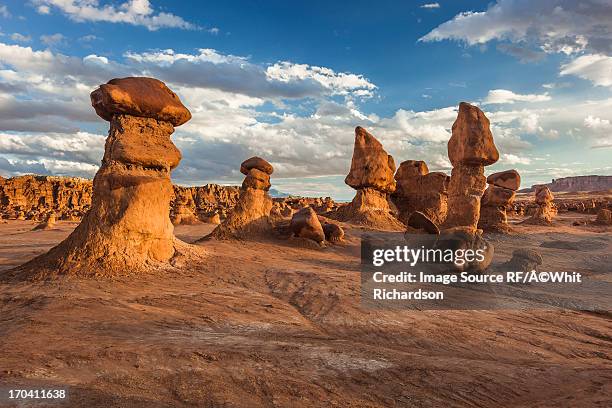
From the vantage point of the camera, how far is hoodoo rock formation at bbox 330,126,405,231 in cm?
1945

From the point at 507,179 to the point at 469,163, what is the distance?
5.05 m

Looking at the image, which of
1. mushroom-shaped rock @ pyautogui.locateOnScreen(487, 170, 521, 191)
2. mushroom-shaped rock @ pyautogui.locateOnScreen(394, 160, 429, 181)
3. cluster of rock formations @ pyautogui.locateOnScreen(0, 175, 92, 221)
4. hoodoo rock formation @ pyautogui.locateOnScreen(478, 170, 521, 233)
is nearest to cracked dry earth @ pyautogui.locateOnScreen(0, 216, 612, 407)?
hoodoo rock formation @ pyautogui.locateOnScreen(478, 170, 521, 233)

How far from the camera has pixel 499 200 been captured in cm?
1994

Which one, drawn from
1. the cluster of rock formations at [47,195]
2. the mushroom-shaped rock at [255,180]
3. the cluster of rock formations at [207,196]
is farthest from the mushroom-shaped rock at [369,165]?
the cluster of rock formations at [207,196]

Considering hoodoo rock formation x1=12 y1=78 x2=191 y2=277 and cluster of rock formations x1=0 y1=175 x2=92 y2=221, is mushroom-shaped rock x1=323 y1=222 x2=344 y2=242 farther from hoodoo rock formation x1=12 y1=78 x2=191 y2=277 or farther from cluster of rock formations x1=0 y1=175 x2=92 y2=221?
cluster of rock formations x1=0 y1=175 x2=92 y2=221

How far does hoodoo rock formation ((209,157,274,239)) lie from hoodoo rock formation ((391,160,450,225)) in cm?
1042

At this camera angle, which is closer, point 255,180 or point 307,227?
point 307,227

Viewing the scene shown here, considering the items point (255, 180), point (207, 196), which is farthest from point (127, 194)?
point (207, 196)

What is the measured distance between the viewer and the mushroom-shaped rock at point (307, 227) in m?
13.4

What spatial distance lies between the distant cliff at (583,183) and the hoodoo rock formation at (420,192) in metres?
127

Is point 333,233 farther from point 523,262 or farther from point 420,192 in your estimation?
point 420,192

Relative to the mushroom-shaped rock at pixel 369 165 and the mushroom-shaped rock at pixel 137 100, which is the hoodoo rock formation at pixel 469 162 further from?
the mushroom-shaped rock at pixel 137 100

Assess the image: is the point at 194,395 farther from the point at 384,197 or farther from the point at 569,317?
the point at 384,197

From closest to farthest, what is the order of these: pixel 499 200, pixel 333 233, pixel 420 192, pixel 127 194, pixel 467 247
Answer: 1. pixel 127 194
2. pixel 467 247
3. pixel 333 233
4. pixel 499 200
5. pixel 420 192
